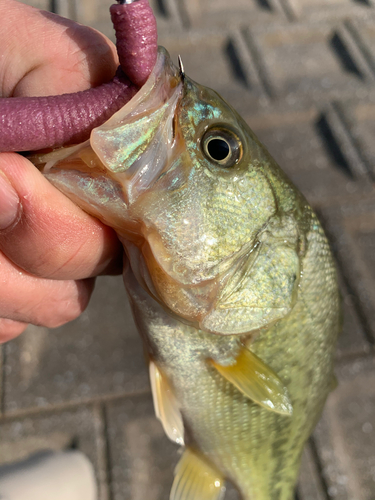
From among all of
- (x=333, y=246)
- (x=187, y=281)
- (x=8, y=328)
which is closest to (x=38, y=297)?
(x=8, y=328)

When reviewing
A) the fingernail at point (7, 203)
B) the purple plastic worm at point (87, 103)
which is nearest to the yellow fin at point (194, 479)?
the fingernail at point (7, 203)

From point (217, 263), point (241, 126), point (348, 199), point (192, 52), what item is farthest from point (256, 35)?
point (217, 263)

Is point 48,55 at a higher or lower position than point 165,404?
higher

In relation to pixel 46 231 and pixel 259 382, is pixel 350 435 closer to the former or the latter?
pixel 259 382

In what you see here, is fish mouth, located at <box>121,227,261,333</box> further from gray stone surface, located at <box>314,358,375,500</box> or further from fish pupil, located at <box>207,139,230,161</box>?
gray stone surface, located at <box>314,358,375,500</box>

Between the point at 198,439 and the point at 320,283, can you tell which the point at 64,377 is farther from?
the point at 320,283
